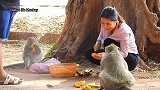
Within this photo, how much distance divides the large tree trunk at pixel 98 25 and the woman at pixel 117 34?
121 centimetres

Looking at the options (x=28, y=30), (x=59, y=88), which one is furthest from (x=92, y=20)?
(x=28, y=30)

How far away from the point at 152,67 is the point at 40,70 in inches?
74.0

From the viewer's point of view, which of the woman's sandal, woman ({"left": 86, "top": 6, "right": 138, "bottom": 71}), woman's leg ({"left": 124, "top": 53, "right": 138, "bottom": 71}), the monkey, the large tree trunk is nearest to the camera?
woman ({"left": 86, "top": 6, "right": 138, "bottom": 71})

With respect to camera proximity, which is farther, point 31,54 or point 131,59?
point 31,54

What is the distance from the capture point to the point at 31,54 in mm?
7434

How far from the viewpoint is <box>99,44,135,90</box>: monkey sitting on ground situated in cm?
422

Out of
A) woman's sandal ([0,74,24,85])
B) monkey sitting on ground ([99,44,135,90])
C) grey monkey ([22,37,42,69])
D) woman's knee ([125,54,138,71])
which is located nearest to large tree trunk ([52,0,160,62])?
grey monkey ([22,37,42,69])

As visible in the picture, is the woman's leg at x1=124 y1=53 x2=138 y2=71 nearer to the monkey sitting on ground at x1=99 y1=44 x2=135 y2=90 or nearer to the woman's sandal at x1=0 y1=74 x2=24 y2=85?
the monkey sitting on ground at x1=99 y1=44 x2=135 y2=90

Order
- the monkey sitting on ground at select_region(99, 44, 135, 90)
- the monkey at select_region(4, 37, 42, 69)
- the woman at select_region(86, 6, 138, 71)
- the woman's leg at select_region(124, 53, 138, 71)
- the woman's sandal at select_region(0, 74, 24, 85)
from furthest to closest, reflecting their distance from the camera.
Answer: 1. the monkey at select_region(4, 37, 42, 69)
2. the woman's leg at select_region(124, 53, 138, 71)
3. the woman's sandal at select_region(0, 74, 24, 85)
4. the woman at select_region(86, 6, 138, 71)
5. the monkey sitting on ground at select_region(99, 44, 135, 90)

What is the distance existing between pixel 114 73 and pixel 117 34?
1275 millimetres

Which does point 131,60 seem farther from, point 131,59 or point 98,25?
point 98,25

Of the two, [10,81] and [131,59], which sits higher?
[131,59]

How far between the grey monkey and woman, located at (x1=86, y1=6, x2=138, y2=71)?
186 centimetres

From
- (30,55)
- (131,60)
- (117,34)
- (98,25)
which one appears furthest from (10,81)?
(98,25)
